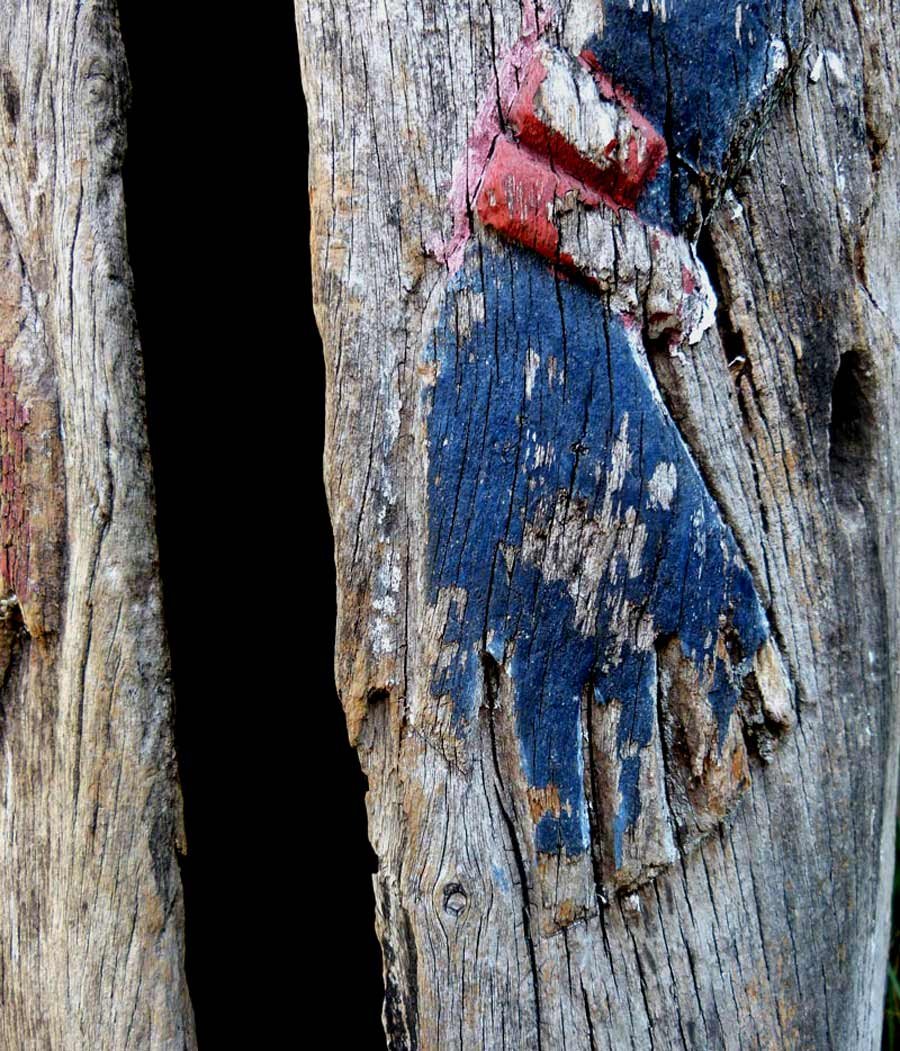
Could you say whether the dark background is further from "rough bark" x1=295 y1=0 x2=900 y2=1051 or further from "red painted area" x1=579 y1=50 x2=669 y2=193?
"red painted area" x1=579 y1=50 x2=669 y2=193

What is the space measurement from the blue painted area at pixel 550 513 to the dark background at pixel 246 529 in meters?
1.04

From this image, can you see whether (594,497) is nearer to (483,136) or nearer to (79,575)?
(483,136)

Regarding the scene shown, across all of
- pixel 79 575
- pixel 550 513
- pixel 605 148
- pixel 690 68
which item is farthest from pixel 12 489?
pixel 690 68

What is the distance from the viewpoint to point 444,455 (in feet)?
3.52

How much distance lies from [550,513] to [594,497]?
0.06 m

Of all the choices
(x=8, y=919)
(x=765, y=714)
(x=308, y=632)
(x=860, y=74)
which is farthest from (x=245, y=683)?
(x=860, y=74)

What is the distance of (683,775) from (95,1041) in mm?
900

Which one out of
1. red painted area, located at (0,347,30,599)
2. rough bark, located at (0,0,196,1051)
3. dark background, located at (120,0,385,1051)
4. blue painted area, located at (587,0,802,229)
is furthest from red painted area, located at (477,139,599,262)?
dark background, located at (120,0,385,1051)

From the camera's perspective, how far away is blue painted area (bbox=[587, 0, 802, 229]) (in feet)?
3.33

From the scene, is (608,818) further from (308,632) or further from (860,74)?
(308,632)

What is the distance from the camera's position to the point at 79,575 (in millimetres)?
1207

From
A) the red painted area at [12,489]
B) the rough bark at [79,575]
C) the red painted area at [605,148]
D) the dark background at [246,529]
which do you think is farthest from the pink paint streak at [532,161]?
the dark background at [246,529]

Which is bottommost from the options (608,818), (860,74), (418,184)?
(608,818)

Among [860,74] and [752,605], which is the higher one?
[860,74]
